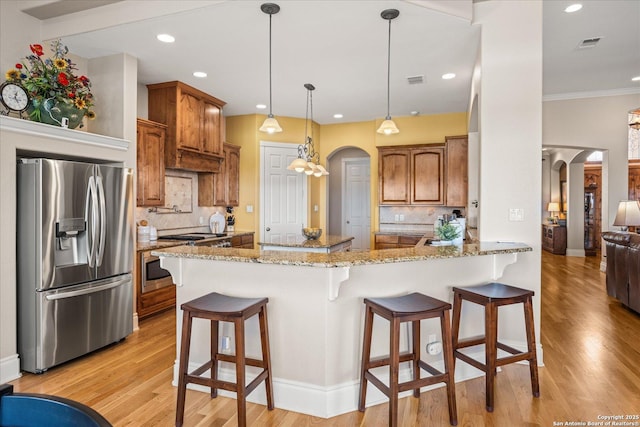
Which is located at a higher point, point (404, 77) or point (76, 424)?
point (404, 77)

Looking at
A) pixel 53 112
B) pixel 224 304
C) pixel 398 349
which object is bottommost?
pixel 398 349

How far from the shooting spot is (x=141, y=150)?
4238mm

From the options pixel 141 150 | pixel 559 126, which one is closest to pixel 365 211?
pixel 559 126

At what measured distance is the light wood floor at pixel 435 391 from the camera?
2.24 meters

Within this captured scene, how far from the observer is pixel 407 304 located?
2.21m

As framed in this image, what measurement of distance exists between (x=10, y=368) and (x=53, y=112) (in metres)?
2.05

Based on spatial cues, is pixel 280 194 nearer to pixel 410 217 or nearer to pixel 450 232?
pixel 410 217

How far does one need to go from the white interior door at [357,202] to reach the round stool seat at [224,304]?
226 inches

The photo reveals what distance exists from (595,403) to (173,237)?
4513mm

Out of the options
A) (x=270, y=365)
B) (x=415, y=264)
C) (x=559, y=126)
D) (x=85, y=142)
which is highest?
(x=559, y=126)

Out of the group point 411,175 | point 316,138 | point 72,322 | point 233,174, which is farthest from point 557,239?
point 72,322

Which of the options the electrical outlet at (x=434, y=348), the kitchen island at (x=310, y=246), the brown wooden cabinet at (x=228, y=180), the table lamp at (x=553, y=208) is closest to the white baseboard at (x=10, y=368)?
the kitchen island at (x=310, y=246)

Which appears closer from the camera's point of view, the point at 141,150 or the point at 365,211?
the point at 141,150

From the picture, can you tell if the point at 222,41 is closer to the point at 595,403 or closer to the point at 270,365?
the point at 270,365
